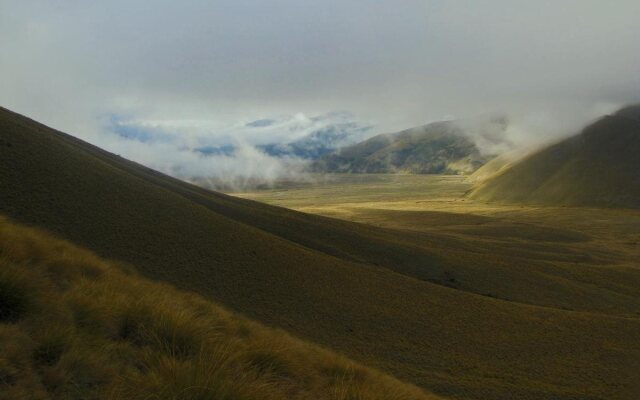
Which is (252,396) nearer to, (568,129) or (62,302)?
(62,302)

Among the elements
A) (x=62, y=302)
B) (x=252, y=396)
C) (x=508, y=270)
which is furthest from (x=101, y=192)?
(x=508, y=270)

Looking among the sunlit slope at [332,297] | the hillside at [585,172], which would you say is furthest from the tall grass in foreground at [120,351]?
the hillside at [585,172]

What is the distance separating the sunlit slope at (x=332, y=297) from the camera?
15.5m

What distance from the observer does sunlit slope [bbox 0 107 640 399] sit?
15.5m

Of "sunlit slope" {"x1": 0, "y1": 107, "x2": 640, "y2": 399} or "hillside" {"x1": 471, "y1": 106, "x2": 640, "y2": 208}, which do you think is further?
"hillside" {"x1": 471, "y1": 106, "x2": 640, "y2": 208}

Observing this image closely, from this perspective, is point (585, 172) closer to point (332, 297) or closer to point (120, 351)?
point (332, 297)

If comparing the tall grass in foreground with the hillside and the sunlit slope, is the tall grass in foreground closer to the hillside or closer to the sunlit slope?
the sunlit slope

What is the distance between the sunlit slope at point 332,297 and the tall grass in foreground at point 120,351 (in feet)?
18.9

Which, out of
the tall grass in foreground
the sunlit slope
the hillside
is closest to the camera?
the tall grass in foreground

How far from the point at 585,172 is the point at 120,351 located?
156 m

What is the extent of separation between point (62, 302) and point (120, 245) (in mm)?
10175

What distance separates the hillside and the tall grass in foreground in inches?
5263

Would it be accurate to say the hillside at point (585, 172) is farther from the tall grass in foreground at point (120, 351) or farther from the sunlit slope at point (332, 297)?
the tall grass in foreground at point (120, 351)

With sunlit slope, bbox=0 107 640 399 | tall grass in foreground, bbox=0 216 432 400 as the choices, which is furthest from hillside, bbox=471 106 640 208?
tall grass in foreground, bbox=0 216 432 400
